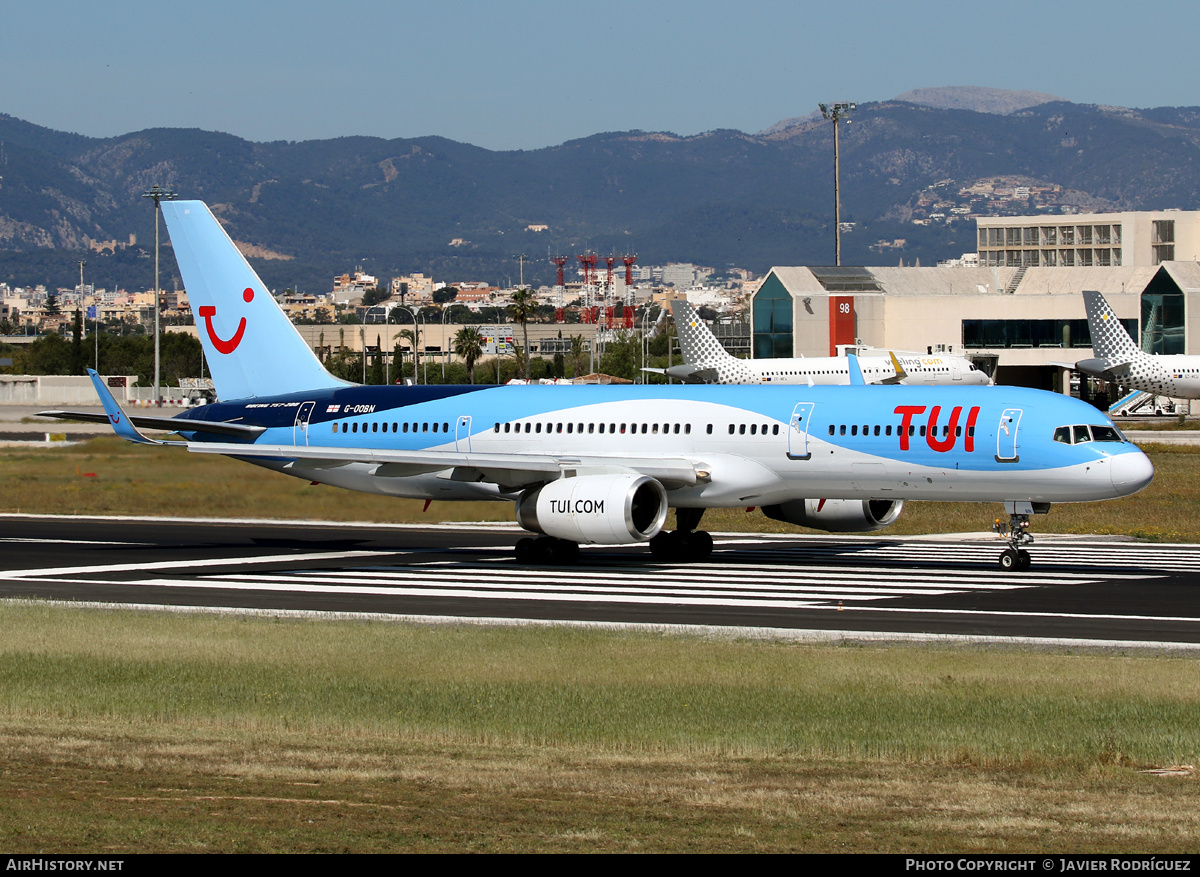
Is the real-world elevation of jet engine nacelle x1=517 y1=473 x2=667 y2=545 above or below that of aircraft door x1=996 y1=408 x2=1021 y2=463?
below

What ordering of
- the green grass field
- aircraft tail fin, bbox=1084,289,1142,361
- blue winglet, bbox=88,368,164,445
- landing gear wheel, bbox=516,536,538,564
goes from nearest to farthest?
the green grass field
blue winglet, bbox=88,368,164,445
landing gear wheel, bbox=516,536,538,564
aircraft tail fin, bbox=1084,289,1142,361

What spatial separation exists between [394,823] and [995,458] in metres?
22.8

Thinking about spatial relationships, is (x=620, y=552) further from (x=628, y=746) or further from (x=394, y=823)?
(x=394, y=823)

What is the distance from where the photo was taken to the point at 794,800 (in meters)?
12.0

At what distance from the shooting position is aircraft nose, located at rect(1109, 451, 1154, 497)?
30.5 metres

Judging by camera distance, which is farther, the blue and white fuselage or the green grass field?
the blue and white fuselage

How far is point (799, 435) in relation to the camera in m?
33.1

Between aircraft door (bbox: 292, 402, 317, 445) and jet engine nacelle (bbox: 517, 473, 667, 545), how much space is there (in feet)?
25.1

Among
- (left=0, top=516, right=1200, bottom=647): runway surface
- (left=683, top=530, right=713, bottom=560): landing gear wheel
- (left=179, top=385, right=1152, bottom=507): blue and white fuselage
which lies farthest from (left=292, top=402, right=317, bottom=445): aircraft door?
(left=683, top=530, right=713, bottom=560): landing gear wheel

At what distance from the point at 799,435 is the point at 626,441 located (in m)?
4.31

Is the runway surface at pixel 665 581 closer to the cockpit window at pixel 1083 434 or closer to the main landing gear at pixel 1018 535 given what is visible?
the main landing gear at pixel 1018 535

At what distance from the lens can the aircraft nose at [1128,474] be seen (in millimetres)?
30500

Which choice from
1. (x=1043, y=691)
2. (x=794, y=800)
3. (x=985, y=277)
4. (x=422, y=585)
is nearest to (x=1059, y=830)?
(x=794, y=800)

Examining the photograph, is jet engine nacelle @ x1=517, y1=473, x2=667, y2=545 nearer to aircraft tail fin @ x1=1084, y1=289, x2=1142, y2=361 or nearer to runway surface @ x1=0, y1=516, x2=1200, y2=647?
runway surface @ x1=0, y1=516, x2=1200, y2=647
